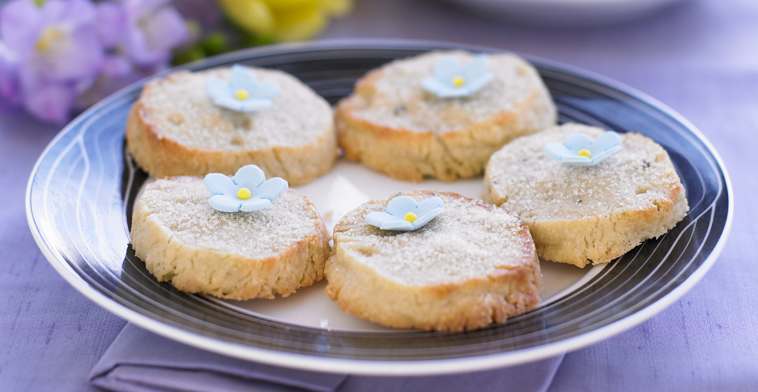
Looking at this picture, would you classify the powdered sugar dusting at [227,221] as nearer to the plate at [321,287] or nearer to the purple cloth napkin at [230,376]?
the plate at [321,287]

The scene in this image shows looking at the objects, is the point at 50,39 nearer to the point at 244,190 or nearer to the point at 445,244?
the point at 244,190

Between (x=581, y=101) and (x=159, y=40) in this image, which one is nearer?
(x=581, y=101)

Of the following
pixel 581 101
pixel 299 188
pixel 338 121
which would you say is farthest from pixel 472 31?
pixel 299 188

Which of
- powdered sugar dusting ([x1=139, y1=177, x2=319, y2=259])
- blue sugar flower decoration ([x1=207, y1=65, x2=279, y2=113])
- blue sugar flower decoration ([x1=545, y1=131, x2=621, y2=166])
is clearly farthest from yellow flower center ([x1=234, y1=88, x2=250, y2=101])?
blue sugar flower decoration ([x1=545, y1=131, x2=621, y2=166])

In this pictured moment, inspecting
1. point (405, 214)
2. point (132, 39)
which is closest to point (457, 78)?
point (405, 214)

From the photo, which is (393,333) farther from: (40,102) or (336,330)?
(40,102)

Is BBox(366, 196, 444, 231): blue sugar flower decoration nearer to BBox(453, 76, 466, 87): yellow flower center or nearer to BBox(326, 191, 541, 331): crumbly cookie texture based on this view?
BBox(326, 191, 541, 331): crumbly cookie texture

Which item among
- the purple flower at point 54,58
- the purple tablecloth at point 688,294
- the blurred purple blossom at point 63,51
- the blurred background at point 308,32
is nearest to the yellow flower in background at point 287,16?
the blurred background at point 308,32
